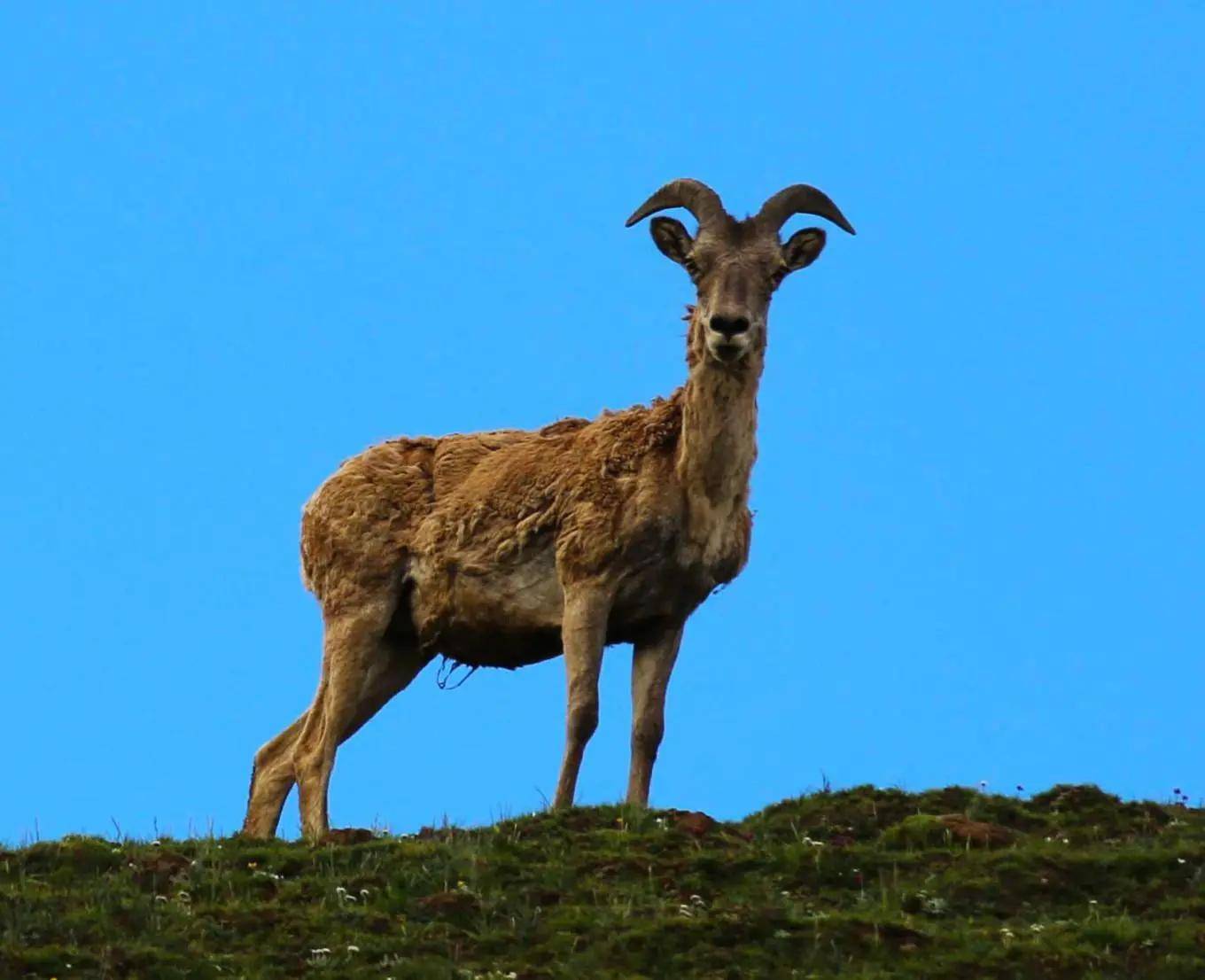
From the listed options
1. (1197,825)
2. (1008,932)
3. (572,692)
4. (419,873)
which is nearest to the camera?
(1008,932)

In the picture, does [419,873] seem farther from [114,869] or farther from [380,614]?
[380,614]

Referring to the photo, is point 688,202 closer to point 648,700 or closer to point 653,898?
point 648,700

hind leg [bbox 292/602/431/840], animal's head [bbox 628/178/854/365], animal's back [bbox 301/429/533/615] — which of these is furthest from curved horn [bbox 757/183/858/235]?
hind leg [bbox 292/602/431/840]

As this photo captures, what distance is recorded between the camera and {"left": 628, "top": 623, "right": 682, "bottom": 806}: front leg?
1764cm

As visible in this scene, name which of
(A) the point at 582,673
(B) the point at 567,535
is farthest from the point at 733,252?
(A) the point at 582,673

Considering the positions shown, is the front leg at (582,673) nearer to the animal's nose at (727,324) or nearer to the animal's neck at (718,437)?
the animal's neck at (718,437)

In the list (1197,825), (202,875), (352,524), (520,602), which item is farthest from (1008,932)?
(352,524)

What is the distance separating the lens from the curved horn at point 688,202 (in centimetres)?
1830

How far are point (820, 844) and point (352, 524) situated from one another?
5666 mm

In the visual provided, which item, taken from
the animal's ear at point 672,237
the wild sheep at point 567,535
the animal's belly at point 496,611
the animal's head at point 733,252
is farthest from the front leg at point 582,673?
the animal's ear at point 672,237

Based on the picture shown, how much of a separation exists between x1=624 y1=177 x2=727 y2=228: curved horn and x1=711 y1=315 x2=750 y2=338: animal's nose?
1.15 m

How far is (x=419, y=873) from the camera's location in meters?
14.6

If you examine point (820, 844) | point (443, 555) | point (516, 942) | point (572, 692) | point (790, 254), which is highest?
point (790, 254)

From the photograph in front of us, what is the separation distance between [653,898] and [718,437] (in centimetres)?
465
